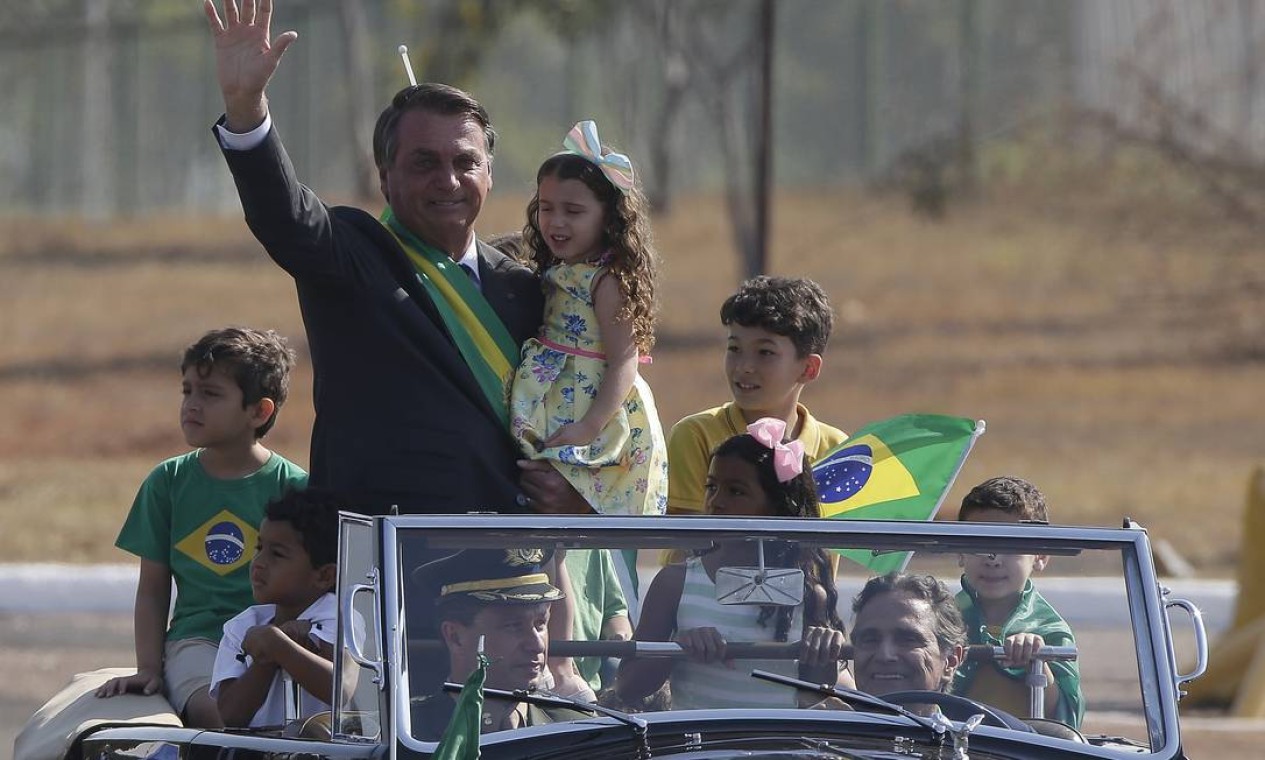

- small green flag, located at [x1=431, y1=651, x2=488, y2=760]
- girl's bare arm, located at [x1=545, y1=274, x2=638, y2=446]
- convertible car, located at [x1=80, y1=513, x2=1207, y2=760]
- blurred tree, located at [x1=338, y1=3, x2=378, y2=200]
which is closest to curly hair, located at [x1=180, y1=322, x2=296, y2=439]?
girl's bare arm, located at [x1=545, y1=274, x2=638, y2=446]

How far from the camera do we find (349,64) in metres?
30.2

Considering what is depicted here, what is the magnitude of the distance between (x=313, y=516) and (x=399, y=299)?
47cm

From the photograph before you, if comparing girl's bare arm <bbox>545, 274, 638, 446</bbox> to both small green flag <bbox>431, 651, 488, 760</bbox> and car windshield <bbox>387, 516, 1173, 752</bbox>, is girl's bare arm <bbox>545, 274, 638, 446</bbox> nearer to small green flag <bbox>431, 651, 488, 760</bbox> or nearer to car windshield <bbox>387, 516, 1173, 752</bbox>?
car windshield <bbox>387, 516, 1173, 752</bbox>

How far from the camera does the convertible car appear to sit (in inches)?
127

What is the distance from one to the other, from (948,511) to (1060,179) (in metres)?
16.5

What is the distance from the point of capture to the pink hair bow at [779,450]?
13.0 ft

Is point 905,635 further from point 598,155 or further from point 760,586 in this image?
point 598,155

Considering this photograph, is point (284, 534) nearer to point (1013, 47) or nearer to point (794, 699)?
point (794, 699)

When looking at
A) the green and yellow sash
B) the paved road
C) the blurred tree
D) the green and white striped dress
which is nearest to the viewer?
the green and white striped dress

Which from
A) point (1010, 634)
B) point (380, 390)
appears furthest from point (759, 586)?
point (380, 390)

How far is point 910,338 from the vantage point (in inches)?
867

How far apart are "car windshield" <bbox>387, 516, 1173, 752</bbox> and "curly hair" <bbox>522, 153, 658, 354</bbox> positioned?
106cm

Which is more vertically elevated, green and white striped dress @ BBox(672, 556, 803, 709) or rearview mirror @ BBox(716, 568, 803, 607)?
rearview mirror @ BBox(716, 568, 803, 607)

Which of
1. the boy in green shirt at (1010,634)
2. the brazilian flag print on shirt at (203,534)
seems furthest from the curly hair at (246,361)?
the boy in green shirt at (1010,634)
